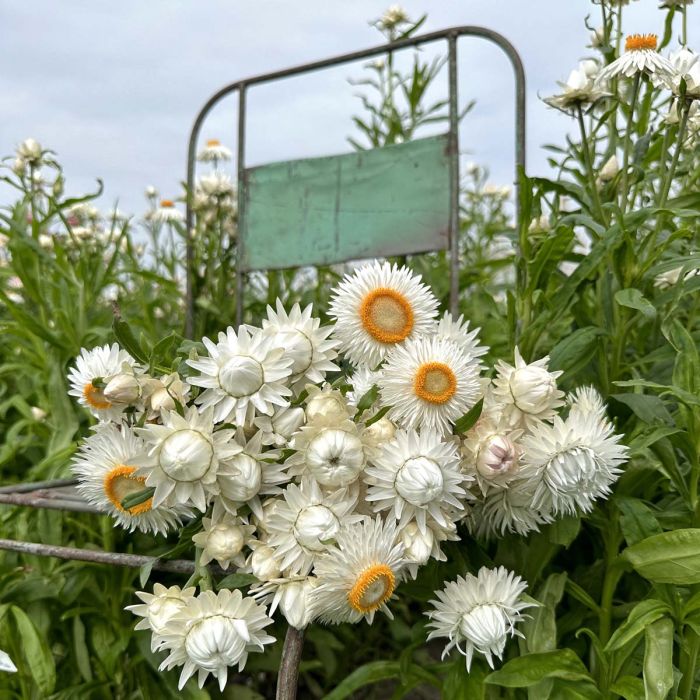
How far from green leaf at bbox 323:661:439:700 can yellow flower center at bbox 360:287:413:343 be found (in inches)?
15.4

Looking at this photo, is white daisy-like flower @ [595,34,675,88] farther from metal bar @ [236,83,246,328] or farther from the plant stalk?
metal bar @ [236,83,246,328]

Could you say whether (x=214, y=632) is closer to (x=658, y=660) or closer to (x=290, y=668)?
(x=290, y=668)

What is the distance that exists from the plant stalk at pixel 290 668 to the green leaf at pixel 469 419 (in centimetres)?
22

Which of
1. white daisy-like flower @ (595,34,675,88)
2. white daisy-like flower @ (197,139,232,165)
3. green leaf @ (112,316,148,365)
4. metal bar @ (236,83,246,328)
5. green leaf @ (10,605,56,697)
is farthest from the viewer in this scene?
white daisy-like flower @ (197,139,232,165)

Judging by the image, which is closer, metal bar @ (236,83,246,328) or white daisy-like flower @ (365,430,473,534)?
white daisy-like flower @ (365,430,473,534)

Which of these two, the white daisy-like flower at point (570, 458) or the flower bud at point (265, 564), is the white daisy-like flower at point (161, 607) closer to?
the flower bud at point (265, 564)

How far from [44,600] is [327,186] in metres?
1.03

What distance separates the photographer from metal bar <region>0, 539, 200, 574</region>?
0.75 meters

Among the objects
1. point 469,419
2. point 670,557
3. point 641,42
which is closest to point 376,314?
point 469,419

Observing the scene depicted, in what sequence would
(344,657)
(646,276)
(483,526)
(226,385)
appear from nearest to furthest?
(226,385) < (483,526) < (646,276) < (344,657)

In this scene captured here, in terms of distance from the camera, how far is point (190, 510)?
0.69m

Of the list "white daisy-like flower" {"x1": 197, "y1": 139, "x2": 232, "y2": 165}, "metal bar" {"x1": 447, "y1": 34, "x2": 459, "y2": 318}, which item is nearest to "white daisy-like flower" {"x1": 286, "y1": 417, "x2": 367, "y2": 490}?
"metal bar" {"x1": 447, "y1": 34, "x2": 459, "y2": 318}

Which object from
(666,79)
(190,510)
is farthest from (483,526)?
(666,79)

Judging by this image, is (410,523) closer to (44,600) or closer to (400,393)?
(400,393)
